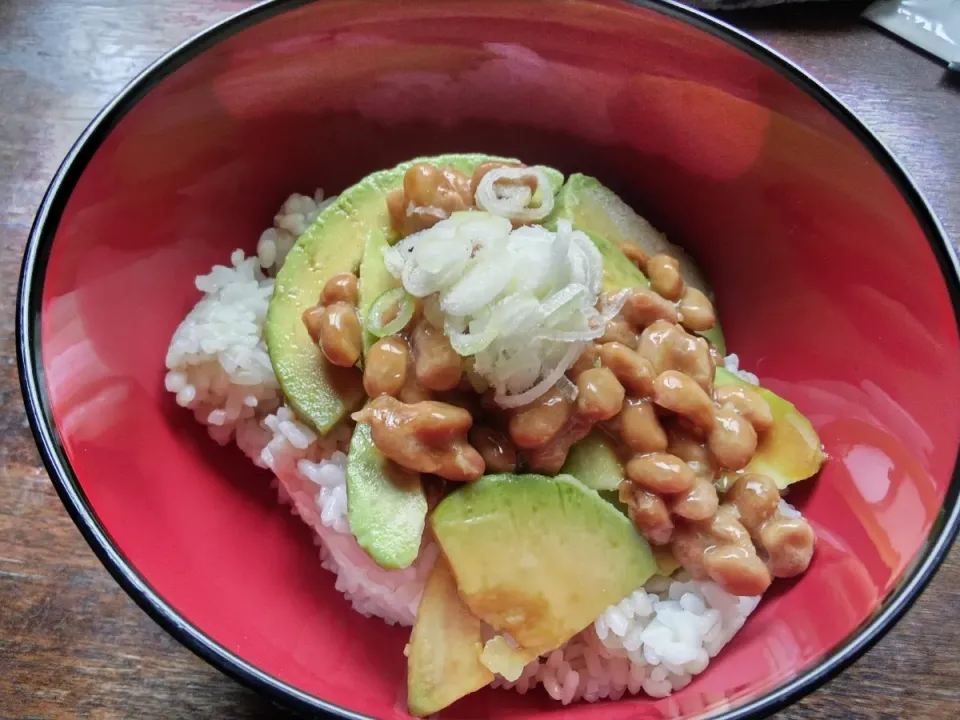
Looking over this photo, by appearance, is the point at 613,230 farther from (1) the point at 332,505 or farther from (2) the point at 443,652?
(2) the point at 443,652

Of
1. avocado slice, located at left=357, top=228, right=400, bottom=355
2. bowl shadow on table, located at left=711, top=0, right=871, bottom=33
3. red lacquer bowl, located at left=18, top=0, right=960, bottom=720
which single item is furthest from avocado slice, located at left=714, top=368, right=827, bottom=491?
bowl shadow on table, located at left=711, top=0, right=871, bottom=33

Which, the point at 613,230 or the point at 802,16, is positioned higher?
the point at 802,16

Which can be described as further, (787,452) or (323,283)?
(323,283)

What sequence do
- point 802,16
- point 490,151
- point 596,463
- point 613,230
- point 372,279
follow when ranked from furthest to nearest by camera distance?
point 802,16 → point 490,151 → point 613,230 → point 372,279 → point 596,463

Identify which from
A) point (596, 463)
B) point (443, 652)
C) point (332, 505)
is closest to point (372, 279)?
point (332, 505)

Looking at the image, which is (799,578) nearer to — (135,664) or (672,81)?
(672,81)

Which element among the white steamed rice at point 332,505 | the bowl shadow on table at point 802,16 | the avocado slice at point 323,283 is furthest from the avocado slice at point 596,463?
the bowl shadow on table at point 802,16
